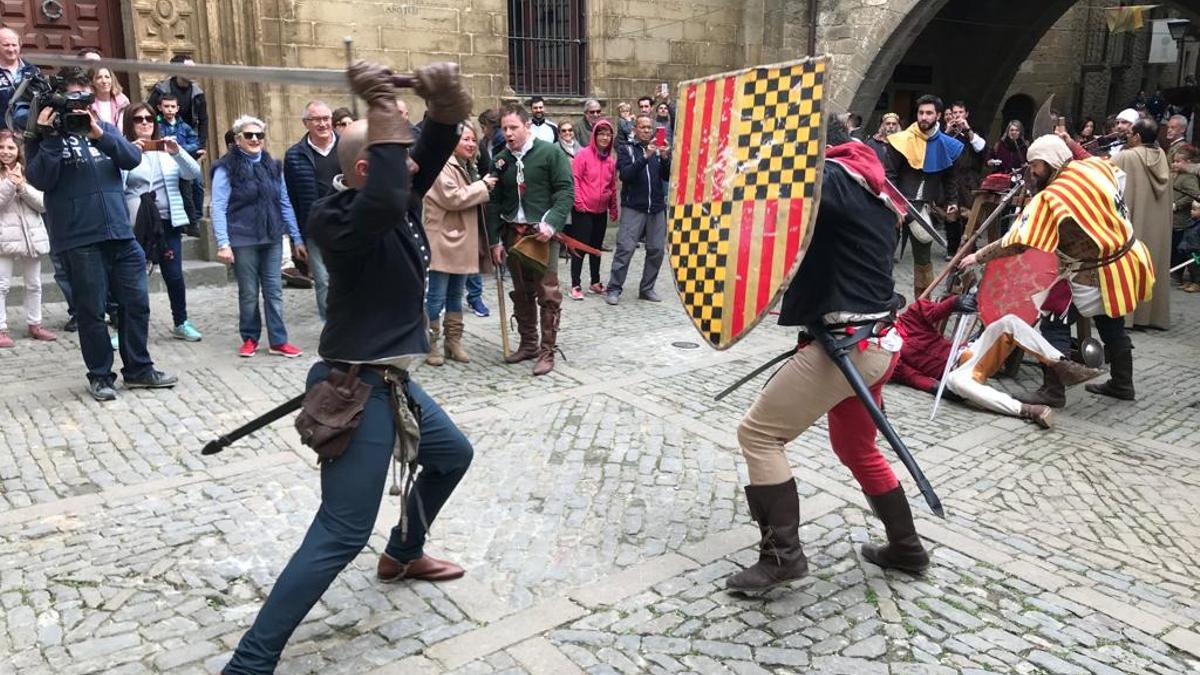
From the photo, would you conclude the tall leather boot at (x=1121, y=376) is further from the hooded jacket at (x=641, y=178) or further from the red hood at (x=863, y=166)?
the hooded jacket at (x=641, y=178)

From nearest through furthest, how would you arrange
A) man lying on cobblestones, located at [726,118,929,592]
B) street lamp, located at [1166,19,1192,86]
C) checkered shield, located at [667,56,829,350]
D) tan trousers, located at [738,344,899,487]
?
1. checkered shield, located at [667,56,829,350]
2. man lying on cobblestones, located at [726,118,929,592]
3. tan trousers, located at [738,344,899,487]
4. street lamp, located at [1166,19,1192,86]

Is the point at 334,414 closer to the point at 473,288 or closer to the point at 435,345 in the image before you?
the point at 435,345

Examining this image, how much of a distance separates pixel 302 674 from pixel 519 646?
0.73 metres

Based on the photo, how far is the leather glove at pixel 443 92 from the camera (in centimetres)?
287

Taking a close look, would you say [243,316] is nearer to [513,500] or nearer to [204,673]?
[513,500]

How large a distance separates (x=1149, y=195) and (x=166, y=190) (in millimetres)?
8161

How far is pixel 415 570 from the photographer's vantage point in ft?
12.3

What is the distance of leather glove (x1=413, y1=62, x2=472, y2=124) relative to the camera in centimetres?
287

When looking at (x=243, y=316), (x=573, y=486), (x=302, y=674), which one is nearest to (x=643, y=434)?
(x=573, y=486)

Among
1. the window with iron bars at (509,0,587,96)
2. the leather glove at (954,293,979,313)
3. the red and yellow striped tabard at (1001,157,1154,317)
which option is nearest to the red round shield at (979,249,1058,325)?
the leather glove at (954,293,979,313)

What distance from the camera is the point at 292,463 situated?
5.00m

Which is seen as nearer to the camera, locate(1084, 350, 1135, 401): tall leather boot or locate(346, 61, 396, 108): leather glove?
locate(346, 61, 396, 108): leather glove

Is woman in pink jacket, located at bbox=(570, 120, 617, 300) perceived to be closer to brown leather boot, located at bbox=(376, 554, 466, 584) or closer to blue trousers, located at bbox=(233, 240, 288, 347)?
blue trousers, located at bbox=(233, 240, 288, 347)

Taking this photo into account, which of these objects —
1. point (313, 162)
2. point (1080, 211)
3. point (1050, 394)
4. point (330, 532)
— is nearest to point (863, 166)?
point (330, 532)
